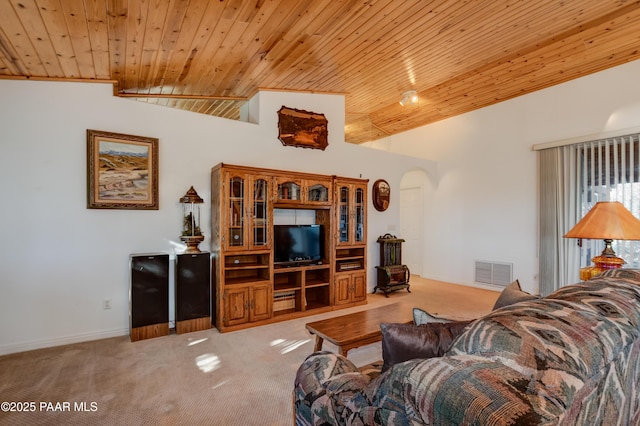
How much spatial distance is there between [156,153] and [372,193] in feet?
11.7

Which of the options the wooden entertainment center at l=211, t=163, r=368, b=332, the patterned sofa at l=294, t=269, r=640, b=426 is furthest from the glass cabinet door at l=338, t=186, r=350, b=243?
the patterned sofa at l=294, t=269, r=640, b=426

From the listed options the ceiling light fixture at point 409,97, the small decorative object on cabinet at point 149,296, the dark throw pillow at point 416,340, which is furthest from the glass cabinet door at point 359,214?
the dark throw pillow at point 416,340

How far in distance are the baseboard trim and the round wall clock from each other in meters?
4.20

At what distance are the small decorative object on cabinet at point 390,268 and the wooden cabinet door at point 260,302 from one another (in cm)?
229

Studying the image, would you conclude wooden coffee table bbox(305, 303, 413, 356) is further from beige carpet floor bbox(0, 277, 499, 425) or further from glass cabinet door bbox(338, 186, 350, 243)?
glass cabinet door bbox(338, 186, 350, 243)

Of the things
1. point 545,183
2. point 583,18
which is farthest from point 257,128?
point 545,183

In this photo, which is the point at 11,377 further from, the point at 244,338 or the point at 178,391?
the point at 244,338

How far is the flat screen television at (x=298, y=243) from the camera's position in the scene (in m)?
4.24

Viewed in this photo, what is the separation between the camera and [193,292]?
359 cm

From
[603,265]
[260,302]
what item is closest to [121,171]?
[260,302]

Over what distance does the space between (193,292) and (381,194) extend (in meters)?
3.63

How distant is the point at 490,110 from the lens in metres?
5.72

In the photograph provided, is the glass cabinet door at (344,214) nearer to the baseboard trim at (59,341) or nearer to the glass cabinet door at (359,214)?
the glass cabinet door at (359,214)

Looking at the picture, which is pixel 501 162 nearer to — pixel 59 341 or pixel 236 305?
pixel 236 305
